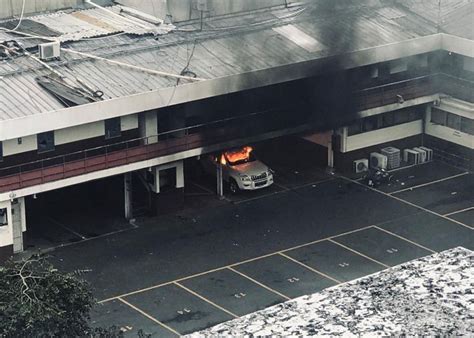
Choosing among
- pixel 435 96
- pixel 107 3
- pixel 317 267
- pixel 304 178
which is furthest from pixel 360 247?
pixel 107 3

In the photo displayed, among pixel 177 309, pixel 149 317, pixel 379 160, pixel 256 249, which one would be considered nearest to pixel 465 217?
pixel 379 160

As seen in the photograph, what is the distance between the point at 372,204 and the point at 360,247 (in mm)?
5009

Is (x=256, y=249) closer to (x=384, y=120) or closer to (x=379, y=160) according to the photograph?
(x=379, y=160)

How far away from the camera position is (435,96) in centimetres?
6956

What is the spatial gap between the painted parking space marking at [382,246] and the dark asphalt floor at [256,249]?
0.13ft

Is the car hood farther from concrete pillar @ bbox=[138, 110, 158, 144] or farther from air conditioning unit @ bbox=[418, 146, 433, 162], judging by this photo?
air conditioning unit @ bbox=[418, 146, 433, 162]

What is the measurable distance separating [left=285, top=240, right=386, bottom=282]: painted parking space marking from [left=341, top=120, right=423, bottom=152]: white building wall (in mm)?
8863

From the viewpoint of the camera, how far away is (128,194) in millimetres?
62156

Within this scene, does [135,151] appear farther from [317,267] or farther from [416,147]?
[416,147]

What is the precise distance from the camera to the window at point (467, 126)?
68.8 m

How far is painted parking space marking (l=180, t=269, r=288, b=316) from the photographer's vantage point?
2159 inches

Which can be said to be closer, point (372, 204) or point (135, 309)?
point (135, 309)

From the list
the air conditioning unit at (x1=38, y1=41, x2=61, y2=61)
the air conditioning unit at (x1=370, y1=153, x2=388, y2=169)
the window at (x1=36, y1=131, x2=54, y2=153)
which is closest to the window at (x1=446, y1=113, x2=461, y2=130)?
the air conditioning unit at (x1=370, y1=153, x2=388, y2=169)

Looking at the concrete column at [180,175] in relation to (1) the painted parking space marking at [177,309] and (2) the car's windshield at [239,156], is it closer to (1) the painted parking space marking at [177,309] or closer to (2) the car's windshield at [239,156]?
(2) the car's windshield at [239,156]
